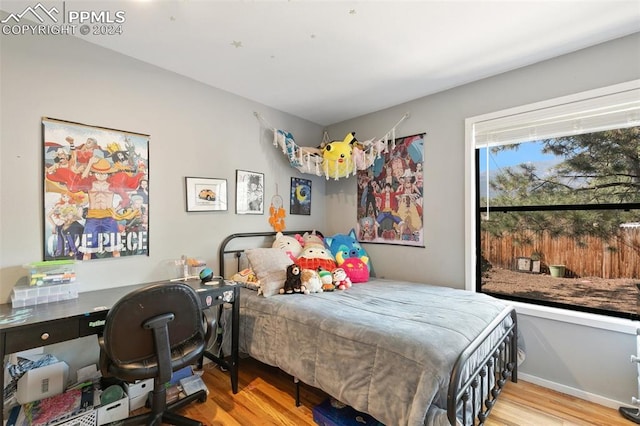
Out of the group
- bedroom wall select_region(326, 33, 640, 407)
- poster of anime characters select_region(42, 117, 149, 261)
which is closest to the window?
bedroom wall select_region(326, 33, 640, 407)

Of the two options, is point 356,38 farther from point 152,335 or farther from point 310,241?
point 152,335

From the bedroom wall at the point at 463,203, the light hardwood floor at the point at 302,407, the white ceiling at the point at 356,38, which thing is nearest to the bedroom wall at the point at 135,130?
the white ceiling at the point at 356,38

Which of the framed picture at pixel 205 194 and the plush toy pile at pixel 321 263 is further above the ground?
the framed picture at pixel 205 194

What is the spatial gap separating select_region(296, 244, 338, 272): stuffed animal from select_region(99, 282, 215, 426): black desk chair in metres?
1.21

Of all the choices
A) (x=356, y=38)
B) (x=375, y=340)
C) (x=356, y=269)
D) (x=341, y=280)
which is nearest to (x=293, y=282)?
(x=341, y=280)

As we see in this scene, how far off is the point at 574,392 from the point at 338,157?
2.69 metres

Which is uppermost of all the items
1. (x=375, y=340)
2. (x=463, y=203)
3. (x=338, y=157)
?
(x=338, y=157)

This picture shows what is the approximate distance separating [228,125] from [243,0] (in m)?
1.25

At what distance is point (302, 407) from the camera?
6.22 ft

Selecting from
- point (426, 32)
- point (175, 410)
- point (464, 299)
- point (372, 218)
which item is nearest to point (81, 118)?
point (175, 410)

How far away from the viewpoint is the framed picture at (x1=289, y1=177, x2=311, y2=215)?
3309 mm

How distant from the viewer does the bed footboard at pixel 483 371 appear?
1229 mm

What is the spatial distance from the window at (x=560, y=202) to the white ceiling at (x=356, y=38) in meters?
0.46

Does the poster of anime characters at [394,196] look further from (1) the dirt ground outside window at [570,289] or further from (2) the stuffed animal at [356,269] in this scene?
(1) the dirt ground outside window at [570,289]
